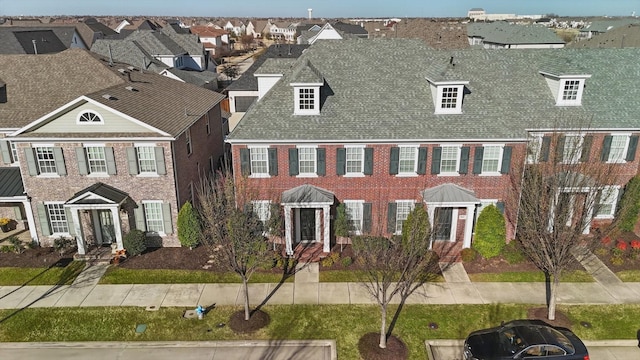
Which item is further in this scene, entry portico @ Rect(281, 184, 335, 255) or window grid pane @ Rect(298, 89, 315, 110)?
window grid pane @ Rect(298, 89, 315, 110)

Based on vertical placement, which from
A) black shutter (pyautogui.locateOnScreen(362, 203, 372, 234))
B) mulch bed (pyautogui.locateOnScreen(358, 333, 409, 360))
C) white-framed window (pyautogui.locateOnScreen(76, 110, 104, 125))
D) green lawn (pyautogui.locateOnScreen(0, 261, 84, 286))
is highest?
white-framed window (pyautogui.locateOnScreen(76, 110, 104, 125))

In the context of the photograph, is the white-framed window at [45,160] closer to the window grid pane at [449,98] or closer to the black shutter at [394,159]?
the black shutter at [394,159]

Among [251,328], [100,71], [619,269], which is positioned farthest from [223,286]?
[619,269]

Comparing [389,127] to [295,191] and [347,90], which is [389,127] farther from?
[295,191]

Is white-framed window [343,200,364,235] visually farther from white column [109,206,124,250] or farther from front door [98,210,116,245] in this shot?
front door [98,210,116,245]

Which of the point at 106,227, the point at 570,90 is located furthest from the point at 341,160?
the point at 106,227

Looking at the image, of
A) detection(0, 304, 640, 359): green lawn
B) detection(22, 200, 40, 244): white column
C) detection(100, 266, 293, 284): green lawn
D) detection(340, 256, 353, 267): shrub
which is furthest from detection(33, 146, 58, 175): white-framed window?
A: detection(340, 256, 353, 267): shrub
